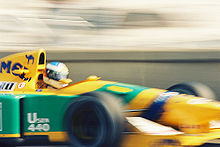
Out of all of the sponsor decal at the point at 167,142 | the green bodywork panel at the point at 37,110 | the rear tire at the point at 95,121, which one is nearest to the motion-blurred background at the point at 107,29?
the green bodywork panel at the point at 37,110

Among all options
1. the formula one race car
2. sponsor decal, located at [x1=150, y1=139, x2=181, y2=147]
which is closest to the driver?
the formula one race car

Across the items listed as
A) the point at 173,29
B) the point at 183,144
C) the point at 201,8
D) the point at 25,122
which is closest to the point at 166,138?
the point at 183,144

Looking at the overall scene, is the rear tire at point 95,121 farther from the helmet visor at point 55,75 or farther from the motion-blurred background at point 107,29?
the motion-blurred background at point 107,29

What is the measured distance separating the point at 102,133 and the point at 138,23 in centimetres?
594

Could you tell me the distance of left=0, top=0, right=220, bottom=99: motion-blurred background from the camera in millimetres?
7809

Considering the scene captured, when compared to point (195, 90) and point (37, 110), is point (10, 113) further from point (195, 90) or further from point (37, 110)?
point (195, 90)

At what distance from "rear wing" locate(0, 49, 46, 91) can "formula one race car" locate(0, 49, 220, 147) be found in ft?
0.35

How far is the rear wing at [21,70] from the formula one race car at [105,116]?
0.11 meters

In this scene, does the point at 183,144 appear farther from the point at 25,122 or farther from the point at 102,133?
the point at 25,122

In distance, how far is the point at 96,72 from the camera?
784cm

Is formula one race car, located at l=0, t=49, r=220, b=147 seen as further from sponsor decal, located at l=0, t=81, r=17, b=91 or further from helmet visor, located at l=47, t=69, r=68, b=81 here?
helmet visor, located at l=47, t=69, r=68, b=81

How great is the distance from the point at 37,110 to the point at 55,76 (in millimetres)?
758

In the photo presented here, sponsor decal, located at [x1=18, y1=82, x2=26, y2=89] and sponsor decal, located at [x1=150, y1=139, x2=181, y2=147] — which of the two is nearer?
sponsor decal, located at [x1=150, y1=139, x2=181, y2=147]

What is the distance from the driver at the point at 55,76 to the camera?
5.67 metres
